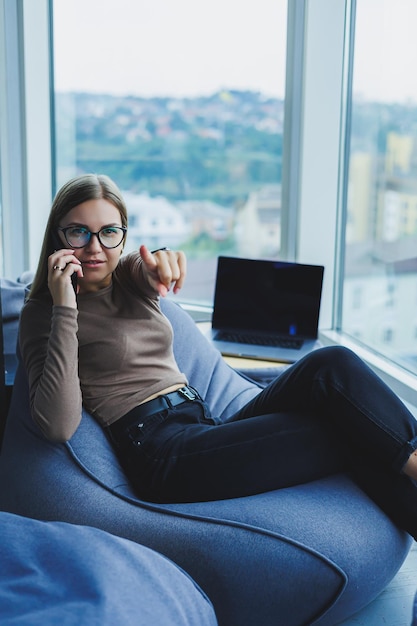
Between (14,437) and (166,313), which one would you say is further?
(166,313)

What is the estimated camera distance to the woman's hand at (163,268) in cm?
193

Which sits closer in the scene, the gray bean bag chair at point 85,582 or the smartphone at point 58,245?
the gray bean bag chair at point 85,582

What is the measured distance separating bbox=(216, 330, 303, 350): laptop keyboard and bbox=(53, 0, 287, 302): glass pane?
66cm

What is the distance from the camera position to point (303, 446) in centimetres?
188

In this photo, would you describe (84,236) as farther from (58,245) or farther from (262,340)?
(262,340)

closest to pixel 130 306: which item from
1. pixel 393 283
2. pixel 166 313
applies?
pixel 166 313

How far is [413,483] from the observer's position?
72.1 inches

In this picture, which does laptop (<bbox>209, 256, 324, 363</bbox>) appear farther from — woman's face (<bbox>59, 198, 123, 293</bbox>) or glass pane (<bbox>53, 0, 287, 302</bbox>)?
woman's face (<bbox>59, 198, 123, 293</bbox>)

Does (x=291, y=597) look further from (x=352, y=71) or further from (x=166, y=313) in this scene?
(x=352, y=71)

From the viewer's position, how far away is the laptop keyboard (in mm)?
2938

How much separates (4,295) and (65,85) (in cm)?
139

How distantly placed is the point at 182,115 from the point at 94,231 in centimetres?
173

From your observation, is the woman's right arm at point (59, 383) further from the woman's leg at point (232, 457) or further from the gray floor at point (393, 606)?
the gray floor at point (393, 606)

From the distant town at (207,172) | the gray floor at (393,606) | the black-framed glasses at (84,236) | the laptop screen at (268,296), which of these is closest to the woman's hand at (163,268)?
the black-framed glasses at (84,236)
